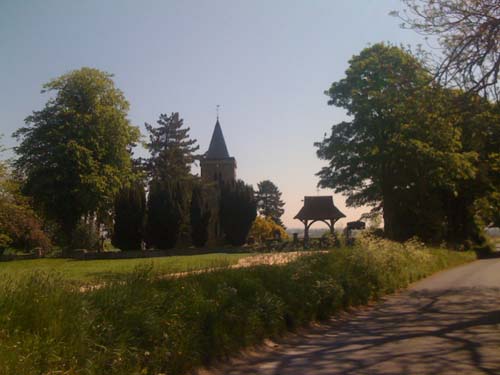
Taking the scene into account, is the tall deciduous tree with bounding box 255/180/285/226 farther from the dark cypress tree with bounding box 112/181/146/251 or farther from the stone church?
the dark cypress tree with bounding box 112/181/146/251

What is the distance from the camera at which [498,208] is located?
37.9 metres

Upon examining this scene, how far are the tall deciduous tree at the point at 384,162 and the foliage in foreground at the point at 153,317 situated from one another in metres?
18.1

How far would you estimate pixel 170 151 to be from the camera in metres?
67.9

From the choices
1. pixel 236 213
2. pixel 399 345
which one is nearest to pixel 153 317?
pixel 399 345

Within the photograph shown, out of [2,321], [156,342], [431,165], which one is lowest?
[156,342]

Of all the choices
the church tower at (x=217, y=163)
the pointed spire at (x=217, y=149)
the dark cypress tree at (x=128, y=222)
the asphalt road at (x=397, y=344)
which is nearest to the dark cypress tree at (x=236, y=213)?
the dark cypress tree at (x=128, y=222)

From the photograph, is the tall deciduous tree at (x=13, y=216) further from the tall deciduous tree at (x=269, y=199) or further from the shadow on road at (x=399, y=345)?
the tall deciduous tree at (x=269, y=199)

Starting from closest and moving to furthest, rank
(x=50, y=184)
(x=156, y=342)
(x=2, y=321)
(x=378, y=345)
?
(x=2, y=321) < (x=156, y=342) < (x=378, y=345) < (x=50, y=184)

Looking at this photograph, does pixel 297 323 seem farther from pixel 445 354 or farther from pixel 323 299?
pixel 445 354

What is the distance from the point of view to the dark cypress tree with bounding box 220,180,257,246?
1795 inches

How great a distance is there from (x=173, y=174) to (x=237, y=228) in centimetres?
2339

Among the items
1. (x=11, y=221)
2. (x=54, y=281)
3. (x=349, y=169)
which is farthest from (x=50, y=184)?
(x=54, y=281)

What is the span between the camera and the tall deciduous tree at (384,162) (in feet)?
98.9

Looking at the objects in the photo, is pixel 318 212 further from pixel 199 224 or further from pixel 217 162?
pixel 217 162
